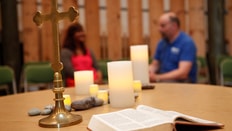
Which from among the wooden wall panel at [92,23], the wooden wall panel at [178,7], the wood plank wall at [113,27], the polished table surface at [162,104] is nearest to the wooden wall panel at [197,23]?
Answer: the wood plank wall at [113,27]

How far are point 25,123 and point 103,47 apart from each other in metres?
4.13

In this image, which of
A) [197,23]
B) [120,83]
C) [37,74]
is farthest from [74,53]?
[197,23]

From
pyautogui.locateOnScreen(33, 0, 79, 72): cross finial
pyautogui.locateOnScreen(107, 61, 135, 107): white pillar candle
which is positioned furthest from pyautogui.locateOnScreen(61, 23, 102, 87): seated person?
pyautogui.locateOnScreen(33, 0, 79, 72): cross finial

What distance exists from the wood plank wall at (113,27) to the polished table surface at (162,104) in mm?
3017

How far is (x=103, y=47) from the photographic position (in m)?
5.33

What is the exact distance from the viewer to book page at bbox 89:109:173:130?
0.97m

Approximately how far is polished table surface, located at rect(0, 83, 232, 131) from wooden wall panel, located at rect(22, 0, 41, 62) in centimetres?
297

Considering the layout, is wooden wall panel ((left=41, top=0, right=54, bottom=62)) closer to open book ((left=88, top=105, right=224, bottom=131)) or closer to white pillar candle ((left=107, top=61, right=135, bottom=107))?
white pillar candle ((left=107, top=61, right=135, bottom=107))

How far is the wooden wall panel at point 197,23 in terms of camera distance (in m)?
5.48

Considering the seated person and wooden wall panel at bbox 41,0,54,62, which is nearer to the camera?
the seated person

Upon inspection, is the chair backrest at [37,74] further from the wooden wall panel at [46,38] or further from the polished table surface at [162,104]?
the polished table surface at [162,104]

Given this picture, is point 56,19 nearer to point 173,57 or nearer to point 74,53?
point 173,57

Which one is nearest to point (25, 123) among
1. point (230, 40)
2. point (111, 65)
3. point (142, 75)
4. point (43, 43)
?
point (111, 65)

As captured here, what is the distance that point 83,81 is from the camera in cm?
184
